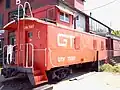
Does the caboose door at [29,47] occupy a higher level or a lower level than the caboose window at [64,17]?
lower

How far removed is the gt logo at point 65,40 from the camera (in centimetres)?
1000

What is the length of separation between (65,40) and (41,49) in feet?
5.84

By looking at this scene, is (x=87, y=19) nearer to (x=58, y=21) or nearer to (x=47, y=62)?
(x=58, y=21)

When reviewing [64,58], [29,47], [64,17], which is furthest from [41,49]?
[64,17]

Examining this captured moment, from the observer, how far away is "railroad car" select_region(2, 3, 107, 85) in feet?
29.5

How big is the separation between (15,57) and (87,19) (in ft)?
60.7

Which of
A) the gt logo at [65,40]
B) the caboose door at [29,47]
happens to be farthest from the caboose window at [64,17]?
the caboose door at [29,47]

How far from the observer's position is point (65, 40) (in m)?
10.5

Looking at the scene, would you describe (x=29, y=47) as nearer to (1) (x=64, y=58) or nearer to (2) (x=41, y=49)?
(2) (x=41, y=49)

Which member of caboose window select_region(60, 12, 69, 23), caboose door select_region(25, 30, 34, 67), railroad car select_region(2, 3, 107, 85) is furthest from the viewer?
caboose window select_region(60, 12, 69, 23)

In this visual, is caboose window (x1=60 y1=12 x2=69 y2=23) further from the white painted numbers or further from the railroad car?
the white painted numbers

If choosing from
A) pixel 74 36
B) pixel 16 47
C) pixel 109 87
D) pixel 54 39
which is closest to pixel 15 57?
pixel 16 47

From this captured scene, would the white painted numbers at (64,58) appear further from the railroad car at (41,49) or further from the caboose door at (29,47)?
the caboose door at (29,47)

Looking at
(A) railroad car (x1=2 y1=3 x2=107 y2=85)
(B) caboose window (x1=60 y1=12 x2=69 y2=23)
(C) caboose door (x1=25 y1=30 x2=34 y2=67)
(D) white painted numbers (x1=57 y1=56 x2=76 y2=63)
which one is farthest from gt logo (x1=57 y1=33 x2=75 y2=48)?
(C) caboose door (x1=25 y1=30 x2=34 y2=67)
